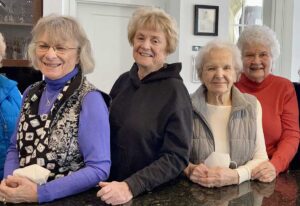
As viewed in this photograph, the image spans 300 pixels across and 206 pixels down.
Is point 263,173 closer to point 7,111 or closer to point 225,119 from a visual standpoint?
point 225,119

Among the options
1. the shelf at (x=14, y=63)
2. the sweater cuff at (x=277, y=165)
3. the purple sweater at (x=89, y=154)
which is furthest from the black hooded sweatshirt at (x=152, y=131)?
the shelf at (x=14, y=63)

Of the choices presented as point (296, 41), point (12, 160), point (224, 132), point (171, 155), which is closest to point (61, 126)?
point (12, 160)

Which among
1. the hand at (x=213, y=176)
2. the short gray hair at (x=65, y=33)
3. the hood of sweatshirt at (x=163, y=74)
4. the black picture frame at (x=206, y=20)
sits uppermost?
the black picture frame at (x=206, y=20)

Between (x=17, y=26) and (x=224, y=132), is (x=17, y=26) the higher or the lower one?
the higher one

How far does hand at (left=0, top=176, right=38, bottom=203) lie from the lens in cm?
107

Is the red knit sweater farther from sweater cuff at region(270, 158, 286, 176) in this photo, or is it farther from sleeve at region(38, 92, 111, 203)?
sleeve at region(38, 92, 111, 203)

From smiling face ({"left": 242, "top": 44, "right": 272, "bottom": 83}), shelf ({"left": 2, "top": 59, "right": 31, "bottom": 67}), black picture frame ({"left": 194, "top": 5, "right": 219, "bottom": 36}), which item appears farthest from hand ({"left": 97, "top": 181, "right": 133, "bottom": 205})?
black picture frame ({"left": 194, "top": 5, "right": 219, "bottom": 36})

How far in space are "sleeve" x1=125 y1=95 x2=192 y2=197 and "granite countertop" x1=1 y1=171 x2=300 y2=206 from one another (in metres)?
0.05

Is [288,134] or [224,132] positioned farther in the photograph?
[288,134]

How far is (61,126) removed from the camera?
117cm

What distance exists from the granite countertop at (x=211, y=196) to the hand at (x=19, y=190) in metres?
0.05

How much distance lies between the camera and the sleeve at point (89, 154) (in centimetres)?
111

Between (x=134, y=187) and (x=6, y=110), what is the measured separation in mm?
629

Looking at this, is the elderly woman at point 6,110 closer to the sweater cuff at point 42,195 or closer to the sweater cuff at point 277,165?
the sweater cuff at point 42,195
